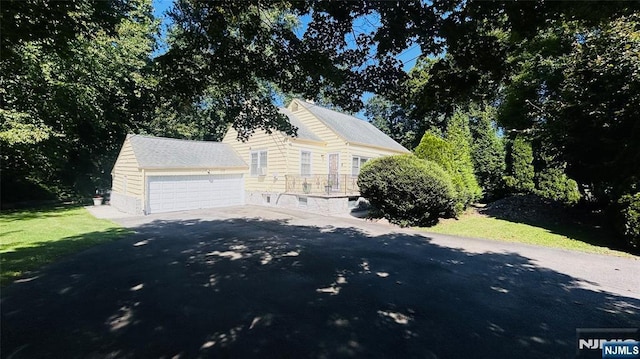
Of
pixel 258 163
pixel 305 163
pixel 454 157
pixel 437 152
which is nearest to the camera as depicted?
pixel 437 152

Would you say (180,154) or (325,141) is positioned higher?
(325,141)

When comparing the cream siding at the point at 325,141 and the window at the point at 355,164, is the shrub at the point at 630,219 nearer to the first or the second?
the window at the point at 355,164

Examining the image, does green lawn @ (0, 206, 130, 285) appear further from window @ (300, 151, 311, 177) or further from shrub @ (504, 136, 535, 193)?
shrub @ (504, 136, 535, 193)

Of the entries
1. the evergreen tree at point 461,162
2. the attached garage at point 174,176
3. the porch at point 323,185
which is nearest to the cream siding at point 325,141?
the porch at point 323,185

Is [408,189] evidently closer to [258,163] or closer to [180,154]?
[258,163]

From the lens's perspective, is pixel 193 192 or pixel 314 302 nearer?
pixel 314 302

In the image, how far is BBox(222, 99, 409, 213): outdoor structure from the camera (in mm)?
15461

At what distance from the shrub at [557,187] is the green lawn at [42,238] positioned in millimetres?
17830

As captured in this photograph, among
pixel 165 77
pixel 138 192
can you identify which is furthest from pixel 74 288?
pixel 138 192

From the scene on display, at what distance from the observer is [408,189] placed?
35.6 feet

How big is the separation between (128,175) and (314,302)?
14974 millimetres

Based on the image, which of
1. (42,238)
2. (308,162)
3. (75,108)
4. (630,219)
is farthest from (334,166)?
(75,108)

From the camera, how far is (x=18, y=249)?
23.3 feet

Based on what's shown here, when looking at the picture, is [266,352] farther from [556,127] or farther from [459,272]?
[556,127]
